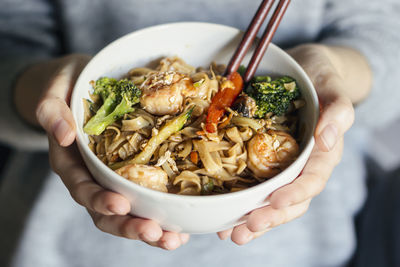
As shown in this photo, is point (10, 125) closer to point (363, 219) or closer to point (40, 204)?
point (40, 204)

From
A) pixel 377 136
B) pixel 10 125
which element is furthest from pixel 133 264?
pixel 377 136

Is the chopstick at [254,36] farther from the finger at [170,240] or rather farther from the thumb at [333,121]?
the finger at [170,240]

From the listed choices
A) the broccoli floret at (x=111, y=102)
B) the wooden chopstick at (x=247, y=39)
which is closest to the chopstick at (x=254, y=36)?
the wooden chopstick at (x=247, y=39)

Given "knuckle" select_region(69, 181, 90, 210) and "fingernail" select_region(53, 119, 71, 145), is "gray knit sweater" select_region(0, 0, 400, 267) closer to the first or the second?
"knuckle" select_region(69, 181, 90, 210)

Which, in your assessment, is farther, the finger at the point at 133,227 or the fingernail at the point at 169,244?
the fingernail at the point at 169,244

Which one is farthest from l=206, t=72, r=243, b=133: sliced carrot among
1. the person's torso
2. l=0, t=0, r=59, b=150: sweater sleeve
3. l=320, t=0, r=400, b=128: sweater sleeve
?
l=0, t=0, r=59, b=150: sweater sleeve

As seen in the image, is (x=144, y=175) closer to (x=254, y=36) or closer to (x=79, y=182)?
(x=79, y=182)

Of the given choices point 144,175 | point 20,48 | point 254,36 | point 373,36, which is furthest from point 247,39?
point 20,48
